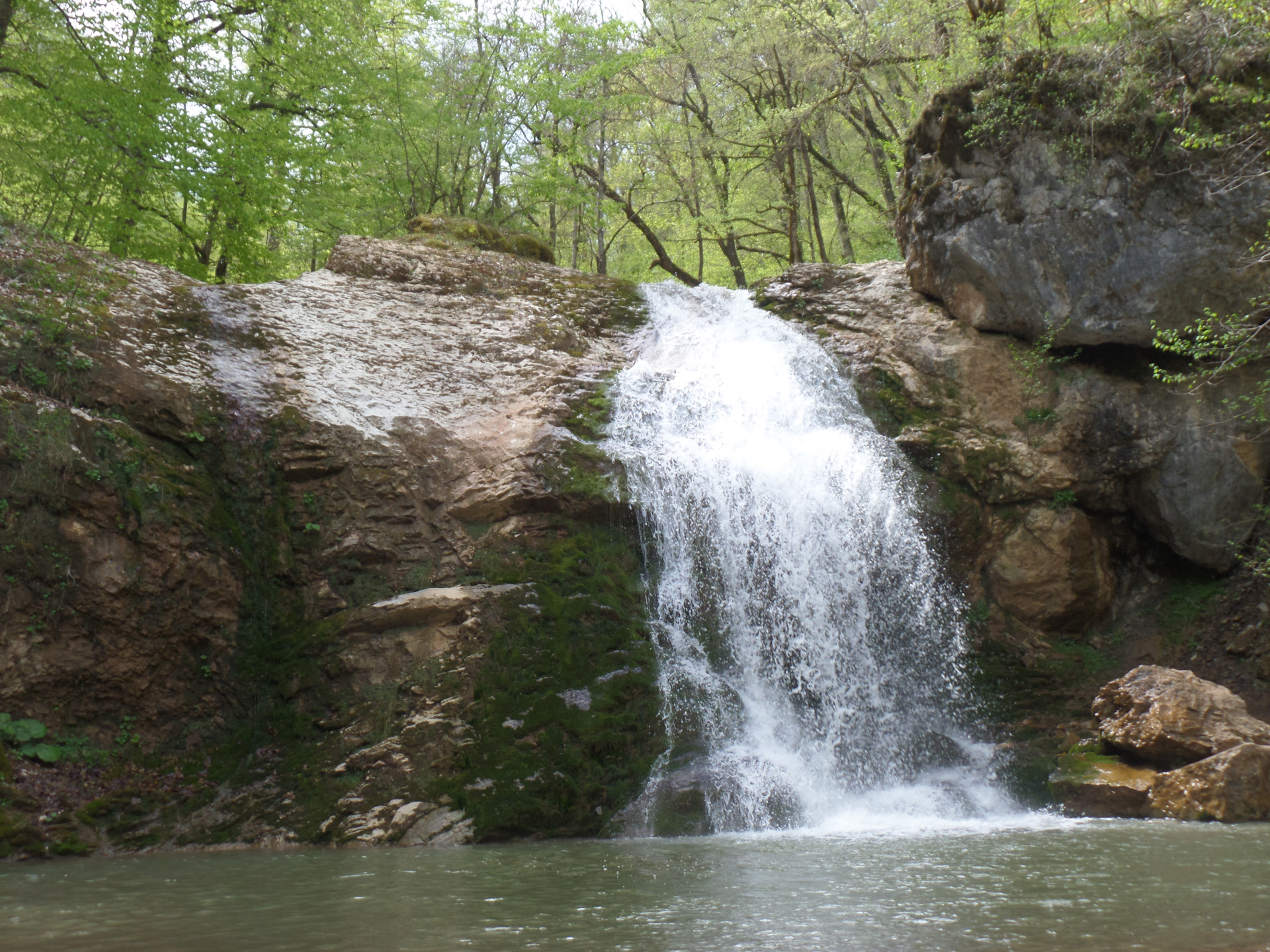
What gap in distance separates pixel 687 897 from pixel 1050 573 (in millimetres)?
7500

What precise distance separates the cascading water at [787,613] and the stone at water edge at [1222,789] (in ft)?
4.92

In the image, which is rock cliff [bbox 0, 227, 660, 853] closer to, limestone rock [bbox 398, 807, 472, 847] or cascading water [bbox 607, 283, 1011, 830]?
limestone rock [bbox 398, 807, 472, 847]

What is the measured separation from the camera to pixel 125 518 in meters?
7.29

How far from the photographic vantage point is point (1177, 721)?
7566 mm

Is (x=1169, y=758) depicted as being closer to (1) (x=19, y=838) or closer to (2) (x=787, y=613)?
(2) (x=787, y=613)

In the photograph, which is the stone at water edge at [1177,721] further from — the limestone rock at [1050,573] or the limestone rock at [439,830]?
the limestone rock at [439,830]

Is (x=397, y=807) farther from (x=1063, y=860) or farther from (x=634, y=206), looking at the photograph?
(x=634, y=206)

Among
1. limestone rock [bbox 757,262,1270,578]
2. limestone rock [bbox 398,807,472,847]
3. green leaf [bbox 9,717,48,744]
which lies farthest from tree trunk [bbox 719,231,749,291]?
green leaf [bbox 9,717,48,744]

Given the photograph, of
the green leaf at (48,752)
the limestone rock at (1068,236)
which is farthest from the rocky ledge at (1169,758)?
the green leaf at (48,752)

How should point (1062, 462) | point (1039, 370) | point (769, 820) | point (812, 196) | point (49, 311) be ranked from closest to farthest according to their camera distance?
point (769, 820), point (49, 311), point (1062, 462), point (1039, 370), point (812, 196)

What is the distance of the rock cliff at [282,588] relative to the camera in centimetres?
678

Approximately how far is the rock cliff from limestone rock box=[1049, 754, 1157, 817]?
3.87m

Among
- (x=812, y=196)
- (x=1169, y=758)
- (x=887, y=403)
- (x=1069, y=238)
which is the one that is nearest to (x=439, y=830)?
(x=1169, y=758)

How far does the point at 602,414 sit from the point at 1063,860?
688cm
